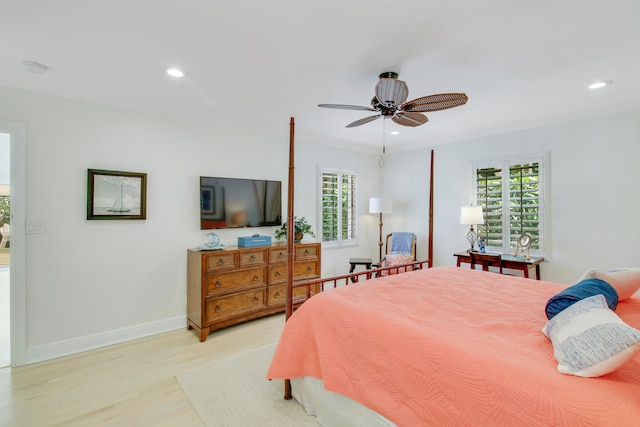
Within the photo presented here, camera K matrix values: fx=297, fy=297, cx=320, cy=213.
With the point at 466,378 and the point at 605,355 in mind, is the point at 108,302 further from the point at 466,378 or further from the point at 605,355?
the point at 605,355

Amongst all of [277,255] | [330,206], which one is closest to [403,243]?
[330,206]

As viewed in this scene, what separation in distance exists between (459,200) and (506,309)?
3064 millimetres

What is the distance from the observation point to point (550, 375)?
1.06 m

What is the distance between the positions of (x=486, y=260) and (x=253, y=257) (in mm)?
2985

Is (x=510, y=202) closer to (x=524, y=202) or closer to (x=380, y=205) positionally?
(x=524, y=202)

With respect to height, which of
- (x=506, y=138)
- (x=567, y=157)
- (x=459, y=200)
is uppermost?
(x=506, y=138)

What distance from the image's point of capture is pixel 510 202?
4039 mm

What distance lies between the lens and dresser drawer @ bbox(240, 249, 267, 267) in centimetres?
345

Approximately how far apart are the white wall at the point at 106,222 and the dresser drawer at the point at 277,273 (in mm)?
673

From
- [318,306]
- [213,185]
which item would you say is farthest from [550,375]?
[213,185]

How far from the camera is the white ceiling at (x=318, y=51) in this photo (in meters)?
1.74

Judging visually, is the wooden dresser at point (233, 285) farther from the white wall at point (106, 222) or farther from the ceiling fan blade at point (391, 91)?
the ceiling fan blade at point (391, 91)

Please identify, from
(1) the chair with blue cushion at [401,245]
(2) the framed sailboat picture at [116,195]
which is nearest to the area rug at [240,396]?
(2) the framed sailboat picture at [116,195]

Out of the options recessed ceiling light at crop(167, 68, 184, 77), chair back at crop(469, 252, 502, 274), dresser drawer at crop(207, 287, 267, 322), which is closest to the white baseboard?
dresser drawer at crop(207, 287, 267, 322)
